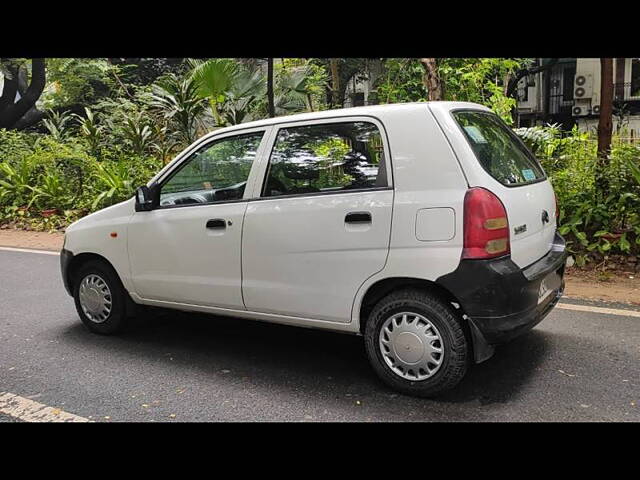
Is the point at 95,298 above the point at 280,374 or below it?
above

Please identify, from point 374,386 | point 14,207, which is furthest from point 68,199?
point 374,386

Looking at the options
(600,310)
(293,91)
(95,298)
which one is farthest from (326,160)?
(293,91)

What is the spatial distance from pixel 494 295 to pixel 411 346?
23.3 inches

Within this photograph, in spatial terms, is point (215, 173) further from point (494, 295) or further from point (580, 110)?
point (580, 110)

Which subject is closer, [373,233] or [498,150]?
[373,233]

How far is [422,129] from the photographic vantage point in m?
3.52

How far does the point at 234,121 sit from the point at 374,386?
8.01 meters

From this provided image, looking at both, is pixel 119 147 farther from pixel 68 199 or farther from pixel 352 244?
pixel 352 244

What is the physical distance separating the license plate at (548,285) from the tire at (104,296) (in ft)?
10.7

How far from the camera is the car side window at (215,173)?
421cm

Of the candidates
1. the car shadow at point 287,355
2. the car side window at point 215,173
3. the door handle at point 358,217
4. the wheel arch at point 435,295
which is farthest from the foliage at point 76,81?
the wheel arch at point 435,295

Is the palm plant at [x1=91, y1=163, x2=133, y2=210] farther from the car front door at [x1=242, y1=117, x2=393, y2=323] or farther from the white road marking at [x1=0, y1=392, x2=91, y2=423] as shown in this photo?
the car front door at [x1=242, y1=117, x2=393, y2=323]

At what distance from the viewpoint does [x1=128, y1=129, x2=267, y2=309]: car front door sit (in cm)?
416

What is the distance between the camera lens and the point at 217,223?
4.16 m
